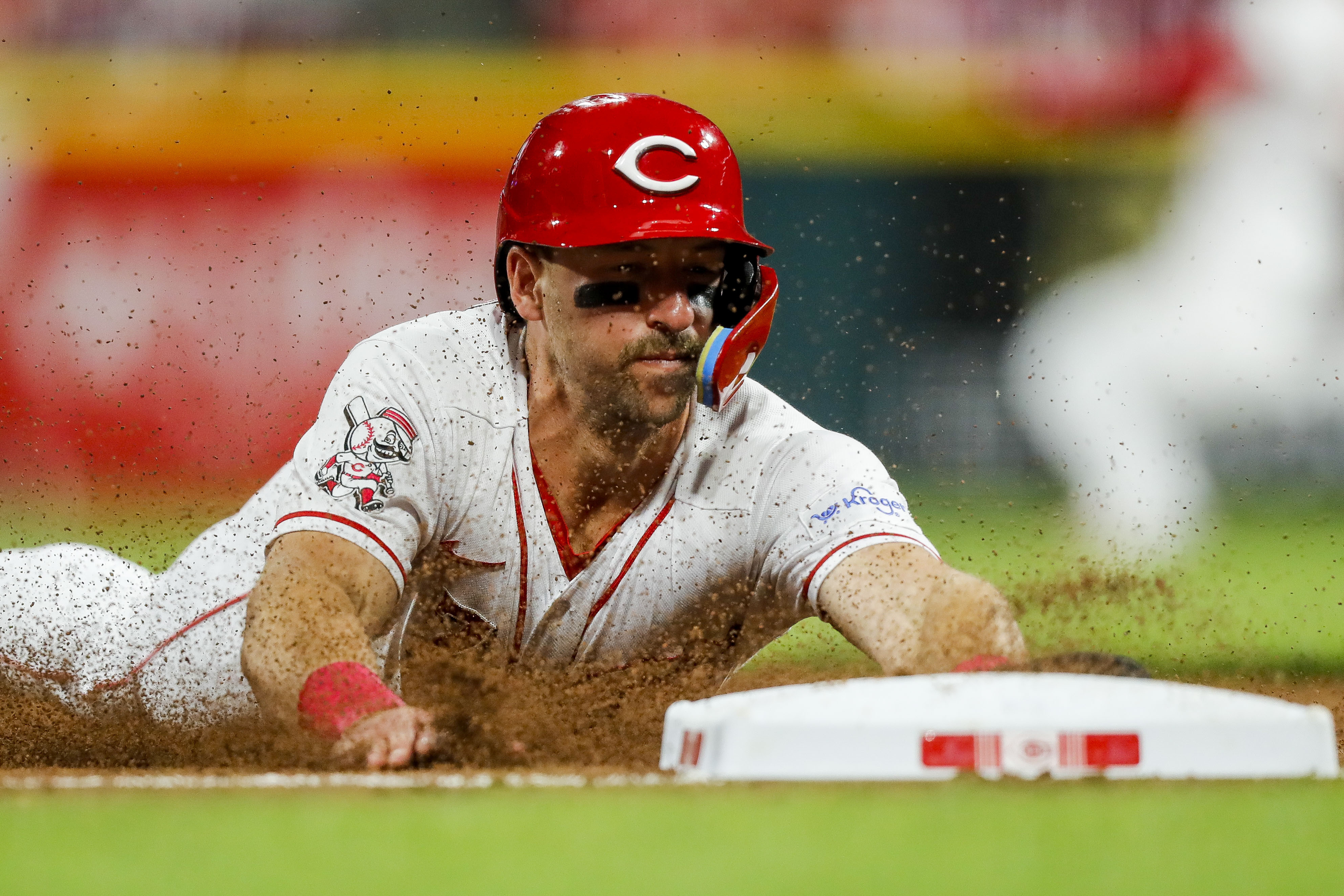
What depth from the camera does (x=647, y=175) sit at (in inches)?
143

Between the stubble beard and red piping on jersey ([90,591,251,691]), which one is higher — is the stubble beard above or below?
above

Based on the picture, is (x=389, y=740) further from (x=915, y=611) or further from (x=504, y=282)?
(x=504, y=282)

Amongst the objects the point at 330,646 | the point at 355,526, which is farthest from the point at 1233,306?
the point at 330,646

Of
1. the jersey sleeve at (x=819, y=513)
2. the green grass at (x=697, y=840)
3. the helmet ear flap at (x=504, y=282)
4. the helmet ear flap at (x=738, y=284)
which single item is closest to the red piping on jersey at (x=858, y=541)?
the jersey sleeve at (x=819, y=513)

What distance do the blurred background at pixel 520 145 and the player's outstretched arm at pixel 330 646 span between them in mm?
6423

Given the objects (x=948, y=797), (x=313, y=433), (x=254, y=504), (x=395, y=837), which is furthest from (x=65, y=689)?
(x=948, y=797)

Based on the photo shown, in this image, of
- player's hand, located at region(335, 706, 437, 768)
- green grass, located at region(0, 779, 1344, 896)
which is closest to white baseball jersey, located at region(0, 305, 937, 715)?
player's hand, located at region(335, 706, 437, 768)

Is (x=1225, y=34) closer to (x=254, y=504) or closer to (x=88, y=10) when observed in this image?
(x=88, y=10)

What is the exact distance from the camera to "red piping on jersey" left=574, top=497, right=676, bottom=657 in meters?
3.68

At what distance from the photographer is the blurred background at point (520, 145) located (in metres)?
9.82

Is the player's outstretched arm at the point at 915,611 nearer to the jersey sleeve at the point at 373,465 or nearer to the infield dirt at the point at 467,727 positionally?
the infield dirt at the point at 467,727

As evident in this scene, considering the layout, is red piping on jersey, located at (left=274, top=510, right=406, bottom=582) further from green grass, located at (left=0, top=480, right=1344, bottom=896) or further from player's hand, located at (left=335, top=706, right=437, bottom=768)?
green grass, located at (left=0, top=480, right=1344, bottom=896)

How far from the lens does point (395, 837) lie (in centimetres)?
217

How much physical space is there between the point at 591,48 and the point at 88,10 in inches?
114
